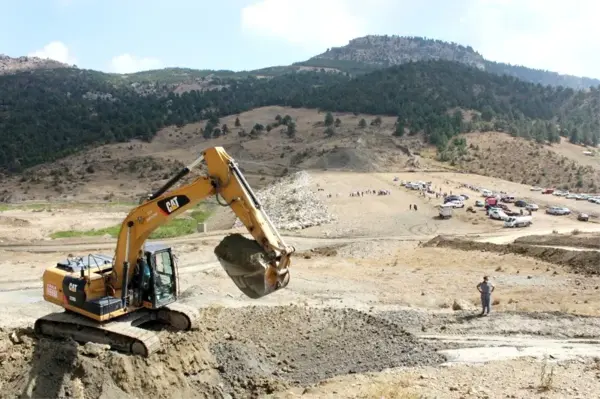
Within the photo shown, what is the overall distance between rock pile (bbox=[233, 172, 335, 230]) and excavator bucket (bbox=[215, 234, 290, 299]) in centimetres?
2883

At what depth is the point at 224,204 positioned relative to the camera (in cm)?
1148

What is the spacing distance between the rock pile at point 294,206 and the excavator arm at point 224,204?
91.2 ft

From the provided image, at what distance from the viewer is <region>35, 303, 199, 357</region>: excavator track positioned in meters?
11.2

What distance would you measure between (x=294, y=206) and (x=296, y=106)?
81.3 metres

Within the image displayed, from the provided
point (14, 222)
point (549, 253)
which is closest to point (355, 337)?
point (549, 253)

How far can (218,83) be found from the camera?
7594 inches

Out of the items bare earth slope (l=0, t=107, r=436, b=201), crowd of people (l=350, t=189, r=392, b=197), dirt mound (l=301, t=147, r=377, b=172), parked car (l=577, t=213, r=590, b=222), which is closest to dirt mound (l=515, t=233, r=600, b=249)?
parked car (l=577, t=213, r=590, b=222)

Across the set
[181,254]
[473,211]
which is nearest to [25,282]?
[181,254]

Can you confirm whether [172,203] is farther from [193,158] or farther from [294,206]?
[193,158]

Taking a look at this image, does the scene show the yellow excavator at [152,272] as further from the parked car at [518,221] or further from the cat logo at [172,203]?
the parked car at [518,221]

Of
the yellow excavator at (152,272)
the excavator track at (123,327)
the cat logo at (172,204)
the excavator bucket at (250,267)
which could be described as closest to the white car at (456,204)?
the excavator track at (123,327)

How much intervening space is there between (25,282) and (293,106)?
106685mm

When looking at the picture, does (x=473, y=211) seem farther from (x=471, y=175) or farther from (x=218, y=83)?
(x=218, y=83)

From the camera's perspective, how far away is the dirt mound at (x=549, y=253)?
77.6 feet
